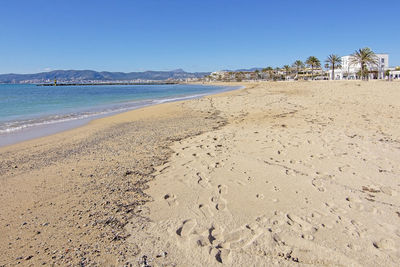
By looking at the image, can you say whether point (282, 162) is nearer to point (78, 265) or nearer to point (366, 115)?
point (78, 265)

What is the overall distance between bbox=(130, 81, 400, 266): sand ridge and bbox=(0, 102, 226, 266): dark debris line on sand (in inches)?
11.2

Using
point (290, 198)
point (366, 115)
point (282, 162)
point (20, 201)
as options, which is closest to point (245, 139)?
point (282, 162)

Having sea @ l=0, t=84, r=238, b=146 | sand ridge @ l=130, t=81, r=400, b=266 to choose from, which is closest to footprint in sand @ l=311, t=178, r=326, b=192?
sand ridge @ l=130, t=81, r=400, b=266

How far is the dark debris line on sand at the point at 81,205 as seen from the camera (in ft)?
8.43

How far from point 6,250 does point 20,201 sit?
1.30 metres

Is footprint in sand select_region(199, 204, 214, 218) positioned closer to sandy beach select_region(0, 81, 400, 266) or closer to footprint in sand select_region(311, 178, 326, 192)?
sandy beach select_region(0, 81, 400, 266)

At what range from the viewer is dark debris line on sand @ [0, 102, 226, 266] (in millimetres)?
2570

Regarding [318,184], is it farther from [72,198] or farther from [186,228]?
[72,198]

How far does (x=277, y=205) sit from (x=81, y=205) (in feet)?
8.70

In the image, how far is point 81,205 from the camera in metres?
3.54

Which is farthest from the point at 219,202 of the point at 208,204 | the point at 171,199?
the point at 171,199

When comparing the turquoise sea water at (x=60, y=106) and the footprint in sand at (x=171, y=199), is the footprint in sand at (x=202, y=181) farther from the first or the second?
the turquoise sea water at (x=60, y=106)

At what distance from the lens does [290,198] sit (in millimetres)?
3578

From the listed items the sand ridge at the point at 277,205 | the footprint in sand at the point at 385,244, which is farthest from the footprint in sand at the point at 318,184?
the footprint in sand at the point at 385,244
